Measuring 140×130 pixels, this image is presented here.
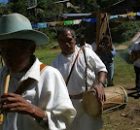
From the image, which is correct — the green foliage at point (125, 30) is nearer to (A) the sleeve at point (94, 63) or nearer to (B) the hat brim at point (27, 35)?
(A) the sleeve at point (94, 63)

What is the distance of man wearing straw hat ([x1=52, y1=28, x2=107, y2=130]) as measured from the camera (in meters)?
5.80

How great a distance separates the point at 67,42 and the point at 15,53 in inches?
115

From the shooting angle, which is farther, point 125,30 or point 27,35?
point 125,30

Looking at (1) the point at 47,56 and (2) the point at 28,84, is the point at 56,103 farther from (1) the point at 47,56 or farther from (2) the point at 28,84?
(1) the point at 47,56

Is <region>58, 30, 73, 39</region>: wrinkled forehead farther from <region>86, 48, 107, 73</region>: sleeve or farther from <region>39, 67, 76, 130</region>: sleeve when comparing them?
<region>39, 67, 76, 130</region>: sleeve

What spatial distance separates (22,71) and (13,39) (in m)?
0.20

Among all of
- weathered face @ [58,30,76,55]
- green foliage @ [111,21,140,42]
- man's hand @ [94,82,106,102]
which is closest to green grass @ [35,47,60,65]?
green foliage @ [111,21,140,42]

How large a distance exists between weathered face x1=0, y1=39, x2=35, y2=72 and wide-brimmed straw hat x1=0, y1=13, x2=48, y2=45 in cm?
4

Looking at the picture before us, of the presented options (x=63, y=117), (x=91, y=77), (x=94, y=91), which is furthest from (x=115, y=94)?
(x=63, y=117)

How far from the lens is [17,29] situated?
10.0 feet

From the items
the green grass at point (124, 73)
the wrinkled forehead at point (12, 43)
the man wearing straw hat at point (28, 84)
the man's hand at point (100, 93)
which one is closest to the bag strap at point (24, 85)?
the man wearing straw hat at point (28, 84)

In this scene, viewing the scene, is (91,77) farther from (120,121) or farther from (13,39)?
(120,121)

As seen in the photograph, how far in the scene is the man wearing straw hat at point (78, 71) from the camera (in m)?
5.80

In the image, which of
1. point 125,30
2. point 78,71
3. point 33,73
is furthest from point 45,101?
point 125,30
